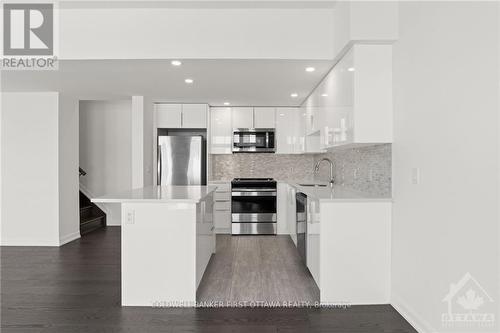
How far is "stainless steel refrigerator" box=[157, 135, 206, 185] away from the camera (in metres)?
5.61

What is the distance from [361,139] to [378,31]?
0.88 meters

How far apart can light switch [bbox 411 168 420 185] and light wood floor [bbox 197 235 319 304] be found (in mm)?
1299

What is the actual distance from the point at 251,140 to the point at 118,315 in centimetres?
381

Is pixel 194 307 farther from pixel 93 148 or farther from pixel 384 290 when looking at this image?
pixel 93 148

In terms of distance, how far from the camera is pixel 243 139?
596 centimetres

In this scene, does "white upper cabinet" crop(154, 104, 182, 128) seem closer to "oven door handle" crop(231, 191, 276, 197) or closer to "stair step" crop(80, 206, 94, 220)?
"oven door handle" crop(231, 191, 276, 197)

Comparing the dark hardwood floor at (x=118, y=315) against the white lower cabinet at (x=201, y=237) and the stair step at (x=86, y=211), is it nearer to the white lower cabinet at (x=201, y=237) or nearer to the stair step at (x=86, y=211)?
the white lower cabinet at (x=201, y=237)

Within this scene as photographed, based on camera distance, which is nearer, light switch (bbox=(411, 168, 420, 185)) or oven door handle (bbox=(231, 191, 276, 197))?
light switch (bbox=(411, 168, 420, 185))

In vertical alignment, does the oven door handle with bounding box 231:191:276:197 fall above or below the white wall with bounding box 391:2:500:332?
below

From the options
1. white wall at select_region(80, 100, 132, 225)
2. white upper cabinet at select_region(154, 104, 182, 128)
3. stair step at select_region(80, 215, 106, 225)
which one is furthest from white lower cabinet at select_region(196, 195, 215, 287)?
white wall at select_region(80, 100, 132, 225)

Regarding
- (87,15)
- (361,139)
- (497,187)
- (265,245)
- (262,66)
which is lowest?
(265,245)

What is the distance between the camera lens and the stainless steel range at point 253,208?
18.6 feet

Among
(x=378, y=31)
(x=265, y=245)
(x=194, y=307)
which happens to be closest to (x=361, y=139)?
(x=378, y=31)

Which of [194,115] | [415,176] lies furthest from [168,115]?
[415,176]
